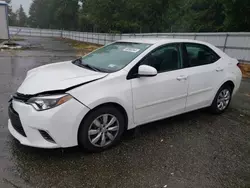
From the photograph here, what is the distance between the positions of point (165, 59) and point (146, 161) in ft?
5.55

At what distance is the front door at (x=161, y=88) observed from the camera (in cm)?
343

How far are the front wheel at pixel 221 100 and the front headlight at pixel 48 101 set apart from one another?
10.1 ft

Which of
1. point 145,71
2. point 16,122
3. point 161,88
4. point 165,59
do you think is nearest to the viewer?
point 16,122

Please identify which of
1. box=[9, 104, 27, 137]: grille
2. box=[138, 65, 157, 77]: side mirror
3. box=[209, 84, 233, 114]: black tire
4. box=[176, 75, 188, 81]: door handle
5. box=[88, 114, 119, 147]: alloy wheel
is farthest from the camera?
box=[209, 84, 233, 114]: black tire

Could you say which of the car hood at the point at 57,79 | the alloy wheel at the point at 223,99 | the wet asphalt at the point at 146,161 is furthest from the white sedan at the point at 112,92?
the wet asphalt at the point at 146,161

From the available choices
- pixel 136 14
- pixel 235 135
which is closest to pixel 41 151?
pixel 235 135

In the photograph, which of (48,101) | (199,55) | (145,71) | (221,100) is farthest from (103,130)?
(221,100)

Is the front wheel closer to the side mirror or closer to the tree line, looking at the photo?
the side mirror

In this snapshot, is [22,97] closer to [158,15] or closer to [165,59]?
[165,59]

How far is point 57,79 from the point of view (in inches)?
123

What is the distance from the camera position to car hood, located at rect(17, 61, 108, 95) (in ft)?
9.70

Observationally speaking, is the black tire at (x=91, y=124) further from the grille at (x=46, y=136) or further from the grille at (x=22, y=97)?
the grille at (x=22, y=97)

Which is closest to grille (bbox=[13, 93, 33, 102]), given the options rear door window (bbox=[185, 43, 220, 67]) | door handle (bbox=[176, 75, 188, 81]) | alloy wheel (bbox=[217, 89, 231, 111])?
door handle (bbox=[176, 75, 188, 81])

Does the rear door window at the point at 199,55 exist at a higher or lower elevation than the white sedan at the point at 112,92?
higher
